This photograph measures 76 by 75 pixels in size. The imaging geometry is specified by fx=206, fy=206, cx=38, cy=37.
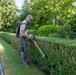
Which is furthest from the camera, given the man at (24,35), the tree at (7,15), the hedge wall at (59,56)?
the tree at (7,15)

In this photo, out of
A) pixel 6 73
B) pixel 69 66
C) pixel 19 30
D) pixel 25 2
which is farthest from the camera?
pixel 25 2

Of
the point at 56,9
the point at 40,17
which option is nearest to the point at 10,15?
the point at 40,17

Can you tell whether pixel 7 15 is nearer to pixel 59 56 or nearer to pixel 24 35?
pixel 24 35

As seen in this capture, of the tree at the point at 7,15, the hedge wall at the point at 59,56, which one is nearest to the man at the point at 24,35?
the hedge wall at the point at 59,56

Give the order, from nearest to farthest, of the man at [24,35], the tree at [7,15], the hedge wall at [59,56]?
the hedge wall at [59,56] < the man at [24,35] < the tree at [7,15]

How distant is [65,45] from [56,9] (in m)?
18.5

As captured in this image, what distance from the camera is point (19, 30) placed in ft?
28.3

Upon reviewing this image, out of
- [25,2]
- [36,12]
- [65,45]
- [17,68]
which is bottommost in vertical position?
[17,68]

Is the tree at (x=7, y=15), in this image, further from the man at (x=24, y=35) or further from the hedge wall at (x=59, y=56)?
the hedge wall at (x=59, y=56)

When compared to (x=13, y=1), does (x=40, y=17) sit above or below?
below

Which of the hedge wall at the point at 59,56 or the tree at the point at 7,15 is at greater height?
the tree at the point at 7,15

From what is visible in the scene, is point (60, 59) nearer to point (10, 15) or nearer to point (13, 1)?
point (10, 15)

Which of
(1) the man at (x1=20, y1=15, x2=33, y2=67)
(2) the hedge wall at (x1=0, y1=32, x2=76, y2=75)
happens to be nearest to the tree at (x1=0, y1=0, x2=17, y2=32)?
(1) the man at (x1=20, y1=15, x2=33, y2=67)

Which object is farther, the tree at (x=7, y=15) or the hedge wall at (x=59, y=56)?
the tree at (x=7, y=15)
